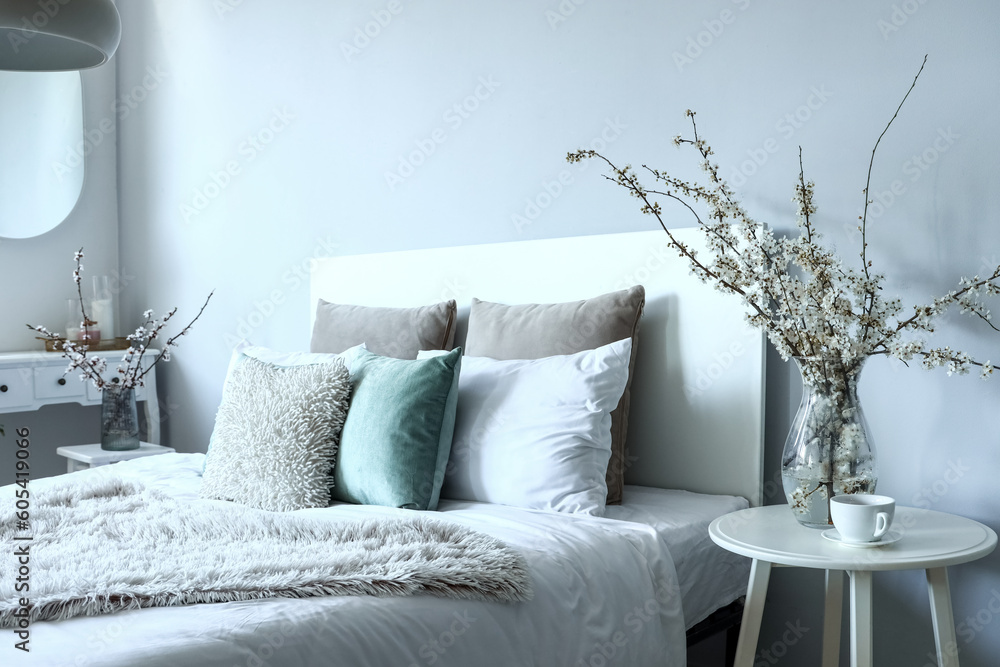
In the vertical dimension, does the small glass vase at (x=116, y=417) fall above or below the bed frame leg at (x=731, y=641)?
above

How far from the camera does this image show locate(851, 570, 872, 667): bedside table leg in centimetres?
142

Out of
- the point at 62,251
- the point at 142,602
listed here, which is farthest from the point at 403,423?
the point at 62,251

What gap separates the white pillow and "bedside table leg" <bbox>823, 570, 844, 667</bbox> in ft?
1.55

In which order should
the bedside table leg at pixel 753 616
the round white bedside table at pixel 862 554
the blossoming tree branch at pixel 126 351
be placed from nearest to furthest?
the round white bedside table at pixel 862 554, the bedside table leg at pixel 753 616, the blossoming tree branch at pixel 126 351

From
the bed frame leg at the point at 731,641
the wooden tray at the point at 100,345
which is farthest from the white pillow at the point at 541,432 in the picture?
the wooden tray at the point at 100,345

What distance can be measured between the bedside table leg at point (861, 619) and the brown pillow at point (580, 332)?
1.94 ft

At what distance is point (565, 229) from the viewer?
2.35 m

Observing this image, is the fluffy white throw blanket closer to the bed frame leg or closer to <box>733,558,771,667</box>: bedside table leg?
<box>733,558,771,667</box>: bedside table leg

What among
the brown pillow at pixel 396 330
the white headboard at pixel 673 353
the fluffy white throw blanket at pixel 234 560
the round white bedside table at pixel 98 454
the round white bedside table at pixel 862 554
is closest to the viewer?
the fluffy white throw blanket at pixel 234 560

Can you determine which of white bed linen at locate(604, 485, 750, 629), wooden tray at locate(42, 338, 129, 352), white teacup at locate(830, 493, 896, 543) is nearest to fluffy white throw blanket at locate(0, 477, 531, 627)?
white bed linen at locate(604, 485, 750, 629)

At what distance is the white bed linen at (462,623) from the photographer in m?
1.11

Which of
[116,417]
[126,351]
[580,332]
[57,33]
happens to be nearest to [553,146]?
[580,332]

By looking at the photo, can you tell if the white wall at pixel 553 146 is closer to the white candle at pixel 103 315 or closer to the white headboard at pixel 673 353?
the white headboard at pixel 673 353

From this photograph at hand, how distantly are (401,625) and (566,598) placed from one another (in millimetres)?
328
